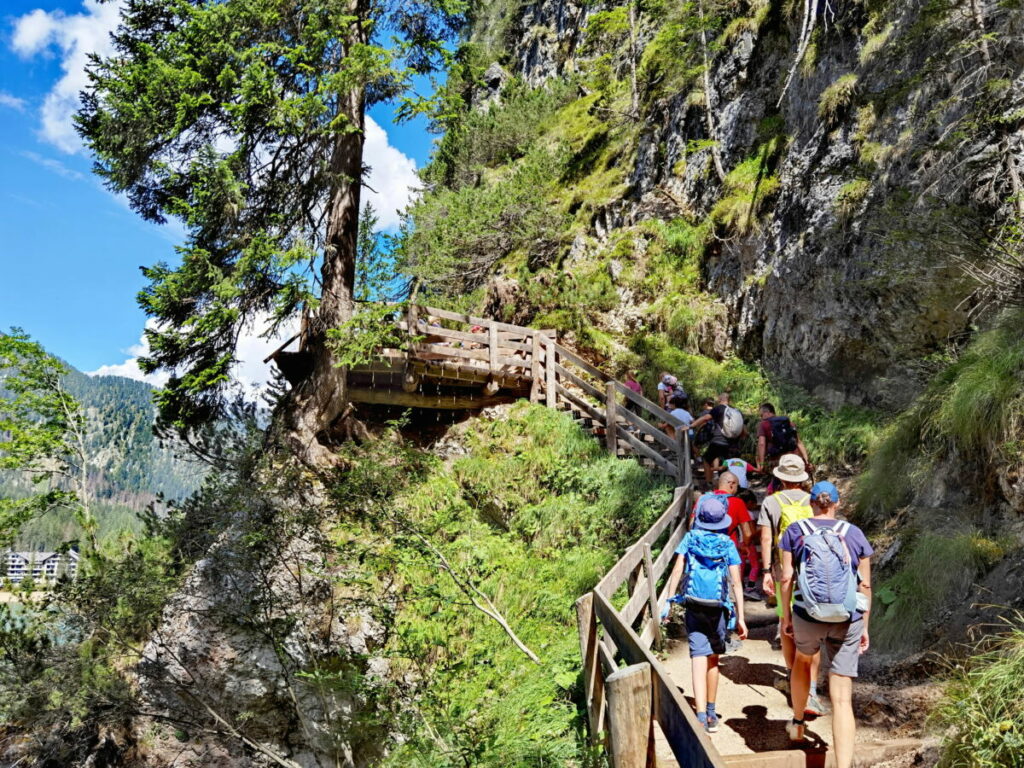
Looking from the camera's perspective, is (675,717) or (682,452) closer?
(675,717)

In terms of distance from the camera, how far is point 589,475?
11.5 metres

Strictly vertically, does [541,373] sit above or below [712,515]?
above

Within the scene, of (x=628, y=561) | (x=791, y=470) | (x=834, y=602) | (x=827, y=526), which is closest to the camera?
(x=834, y=602)

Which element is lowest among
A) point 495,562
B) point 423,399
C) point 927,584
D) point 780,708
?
point 780,708

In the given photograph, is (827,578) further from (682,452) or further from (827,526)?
(682,452)

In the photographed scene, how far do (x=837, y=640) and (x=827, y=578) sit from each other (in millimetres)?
421

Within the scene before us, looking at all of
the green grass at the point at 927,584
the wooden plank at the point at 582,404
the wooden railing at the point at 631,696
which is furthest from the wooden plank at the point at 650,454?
the wooden railing at the point at 631,696

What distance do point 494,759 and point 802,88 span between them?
15.9 m

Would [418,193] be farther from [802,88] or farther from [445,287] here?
[802,88]

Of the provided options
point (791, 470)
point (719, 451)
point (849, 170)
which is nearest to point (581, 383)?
point (719, 451)

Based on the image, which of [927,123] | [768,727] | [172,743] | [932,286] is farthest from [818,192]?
[172,743]

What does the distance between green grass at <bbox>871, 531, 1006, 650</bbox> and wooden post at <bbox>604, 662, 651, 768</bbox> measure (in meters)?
4.02

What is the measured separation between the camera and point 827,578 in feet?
13.3

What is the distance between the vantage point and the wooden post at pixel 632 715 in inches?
115
